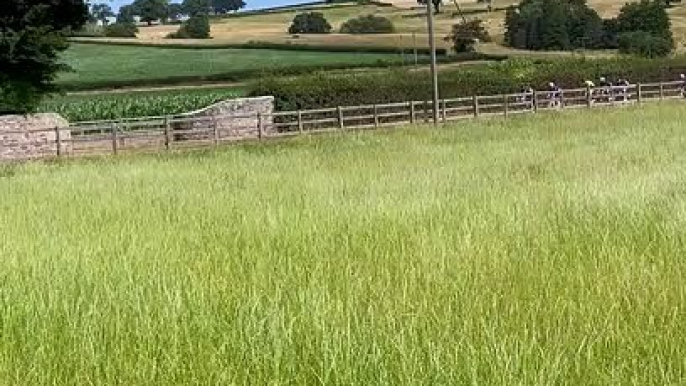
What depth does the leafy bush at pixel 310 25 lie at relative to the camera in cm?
11006

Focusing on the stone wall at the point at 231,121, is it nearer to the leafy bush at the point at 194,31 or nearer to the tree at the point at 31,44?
the tree at the point at 31,44

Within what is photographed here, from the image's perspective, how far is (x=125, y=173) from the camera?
19.9m

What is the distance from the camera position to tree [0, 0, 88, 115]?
28562 mm

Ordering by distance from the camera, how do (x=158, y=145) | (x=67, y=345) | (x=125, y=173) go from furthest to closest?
(x=158, y=145)
(x=125, y=173)
(x=67, y=345)

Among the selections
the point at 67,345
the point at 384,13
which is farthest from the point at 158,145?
the point at 384,13

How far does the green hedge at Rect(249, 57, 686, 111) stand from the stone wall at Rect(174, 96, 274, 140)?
198 inches

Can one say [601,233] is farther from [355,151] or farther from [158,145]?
[158,145]

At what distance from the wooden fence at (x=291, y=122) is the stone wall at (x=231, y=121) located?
4cm

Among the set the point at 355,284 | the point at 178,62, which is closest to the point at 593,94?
the point at 178,62

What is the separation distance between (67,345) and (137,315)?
60 cm

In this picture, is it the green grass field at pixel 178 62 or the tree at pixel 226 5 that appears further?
the tree at pixel 226 5

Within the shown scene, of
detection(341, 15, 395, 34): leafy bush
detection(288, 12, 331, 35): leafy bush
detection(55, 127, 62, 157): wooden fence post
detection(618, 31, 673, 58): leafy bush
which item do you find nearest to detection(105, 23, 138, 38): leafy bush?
detection(288, 12, 331, 35): leafy bush

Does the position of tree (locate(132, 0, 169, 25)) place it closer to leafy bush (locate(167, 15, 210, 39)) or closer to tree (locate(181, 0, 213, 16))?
tree (locate(181, 0, 213, 16))

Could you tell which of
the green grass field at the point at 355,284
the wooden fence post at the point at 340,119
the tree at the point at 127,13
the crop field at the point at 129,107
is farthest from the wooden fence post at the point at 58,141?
the tree at the point at 127,13
